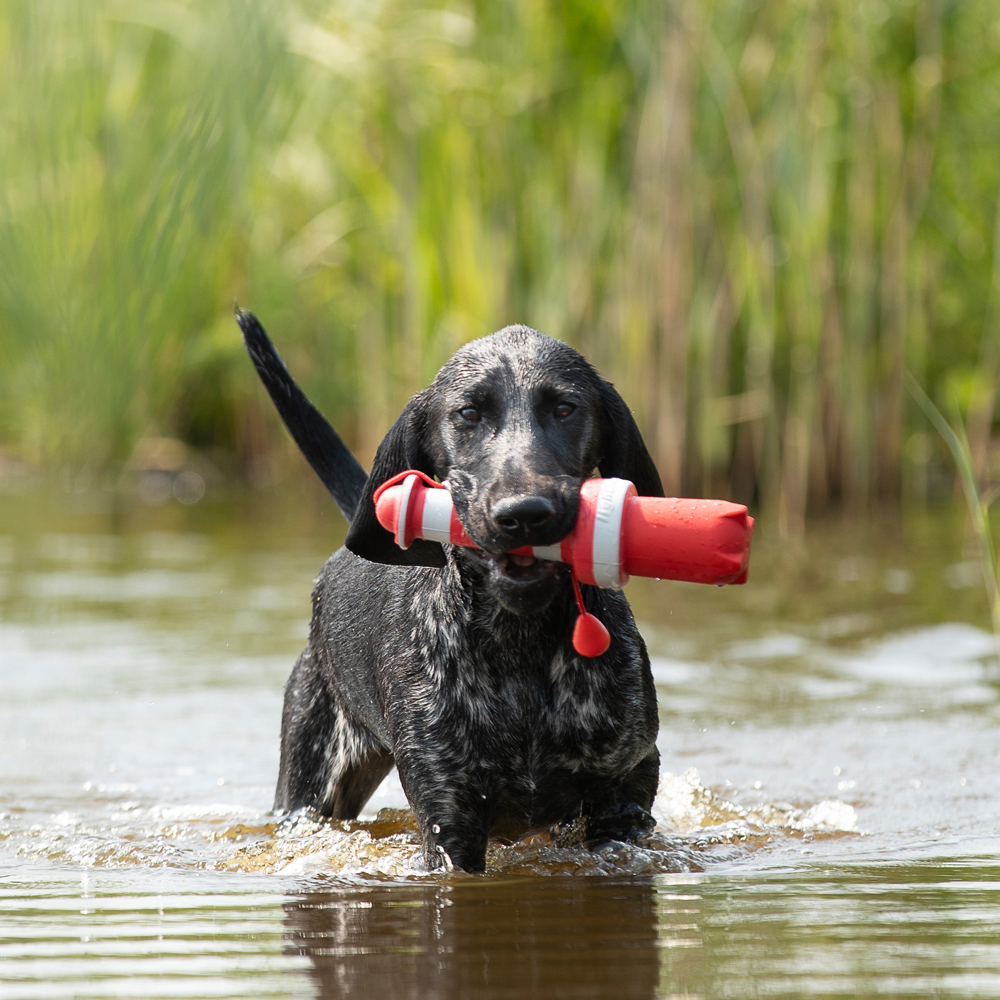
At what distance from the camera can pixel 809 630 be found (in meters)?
6.73

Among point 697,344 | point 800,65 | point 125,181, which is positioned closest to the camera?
point 125,181

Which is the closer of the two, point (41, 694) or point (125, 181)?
point (125, 181)

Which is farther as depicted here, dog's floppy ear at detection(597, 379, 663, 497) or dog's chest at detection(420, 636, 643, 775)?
dog's floppy ear at detection(597, 379, 663, 497)

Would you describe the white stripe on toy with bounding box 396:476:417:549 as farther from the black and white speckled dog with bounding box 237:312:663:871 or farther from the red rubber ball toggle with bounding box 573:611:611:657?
the red rubber ball toggle with bounding box 573:611:611:657

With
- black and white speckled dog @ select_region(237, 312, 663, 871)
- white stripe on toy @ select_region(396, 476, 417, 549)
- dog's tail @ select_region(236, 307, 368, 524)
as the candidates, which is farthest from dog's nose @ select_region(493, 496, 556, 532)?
dog's tail @ select_region(236, 307, 368, 524)

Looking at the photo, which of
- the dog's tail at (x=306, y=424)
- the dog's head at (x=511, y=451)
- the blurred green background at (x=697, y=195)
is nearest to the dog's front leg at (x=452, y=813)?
the dog's head at (x=511, y=451)

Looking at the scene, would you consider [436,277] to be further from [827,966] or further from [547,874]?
[827,966]

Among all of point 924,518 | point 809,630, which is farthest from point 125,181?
point 924,518

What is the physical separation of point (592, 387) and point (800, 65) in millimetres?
5871

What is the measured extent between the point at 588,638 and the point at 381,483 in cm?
78

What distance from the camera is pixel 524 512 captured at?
2.86 metres

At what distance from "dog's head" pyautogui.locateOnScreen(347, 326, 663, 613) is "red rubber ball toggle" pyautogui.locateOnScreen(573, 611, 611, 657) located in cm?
11

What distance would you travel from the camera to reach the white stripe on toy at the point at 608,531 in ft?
9.67

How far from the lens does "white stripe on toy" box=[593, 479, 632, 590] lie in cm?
295
